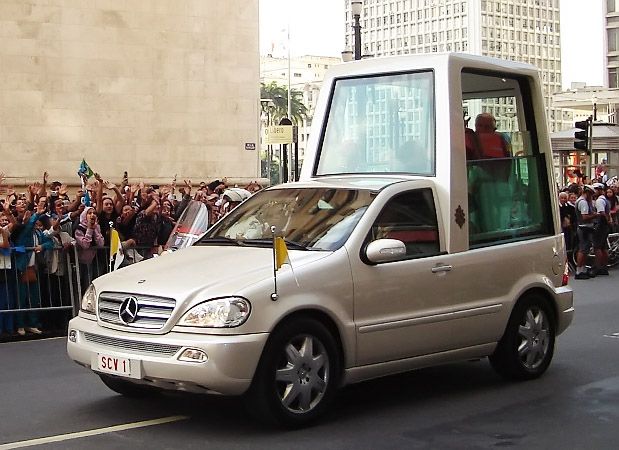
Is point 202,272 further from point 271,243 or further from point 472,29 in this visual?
point 472,29

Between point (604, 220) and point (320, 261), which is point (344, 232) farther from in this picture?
point (604, 220)

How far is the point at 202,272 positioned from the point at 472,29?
144 meters

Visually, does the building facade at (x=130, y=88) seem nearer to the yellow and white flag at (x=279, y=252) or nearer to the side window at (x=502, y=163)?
the side window at (x=502, y=163)

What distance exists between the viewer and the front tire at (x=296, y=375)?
657 centimetres

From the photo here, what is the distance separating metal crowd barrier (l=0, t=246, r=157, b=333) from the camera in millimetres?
11953

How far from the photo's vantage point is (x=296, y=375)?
6.71 metres

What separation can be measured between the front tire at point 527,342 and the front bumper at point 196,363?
106 inches

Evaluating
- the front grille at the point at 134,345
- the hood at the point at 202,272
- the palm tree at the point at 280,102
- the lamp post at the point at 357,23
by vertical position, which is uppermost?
the palm tree at the point at 280,102

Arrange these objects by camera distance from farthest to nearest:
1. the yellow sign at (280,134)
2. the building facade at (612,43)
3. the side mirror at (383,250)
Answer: the building facade at (612,43) < the yellow sign at (280,134) < the side mirror at (383,250)

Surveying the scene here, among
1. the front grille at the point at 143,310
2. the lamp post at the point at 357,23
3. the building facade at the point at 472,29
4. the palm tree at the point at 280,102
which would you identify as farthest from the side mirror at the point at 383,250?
the building facade at the point at 472,29

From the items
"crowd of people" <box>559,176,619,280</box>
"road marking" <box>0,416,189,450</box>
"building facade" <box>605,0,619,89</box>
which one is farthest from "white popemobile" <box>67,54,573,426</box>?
"building facade" <box>605,0,619,89</box>

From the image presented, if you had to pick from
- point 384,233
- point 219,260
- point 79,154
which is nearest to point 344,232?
point 384,233

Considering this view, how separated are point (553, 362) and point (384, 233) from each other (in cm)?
298

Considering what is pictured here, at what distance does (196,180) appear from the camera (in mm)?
28859
